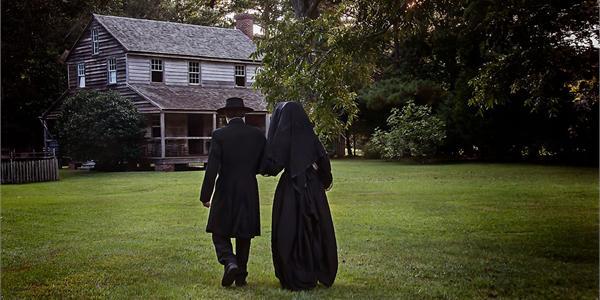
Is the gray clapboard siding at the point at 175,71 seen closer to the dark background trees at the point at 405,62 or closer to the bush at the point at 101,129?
the dark background trees at the point at 405,62

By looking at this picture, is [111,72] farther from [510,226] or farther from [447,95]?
[510,226]

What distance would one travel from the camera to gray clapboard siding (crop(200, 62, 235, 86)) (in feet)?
94.3

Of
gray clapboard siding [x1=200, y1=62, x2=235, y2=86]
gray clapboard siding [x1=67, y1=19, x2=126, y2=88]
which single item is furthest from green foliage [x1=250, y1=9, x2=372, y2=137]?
gray clapboard siding [x1=200, y1=62, x2=235, y2=86]

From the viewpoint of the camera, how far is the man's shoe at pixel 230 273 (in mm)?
5684

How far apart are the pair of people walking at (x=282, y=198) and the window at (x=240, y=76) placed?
79.7ft

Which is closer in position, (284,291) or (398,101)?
(284,291)

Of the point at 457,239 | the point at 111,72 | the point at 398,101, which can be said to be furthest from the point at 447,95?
the point at 457,239

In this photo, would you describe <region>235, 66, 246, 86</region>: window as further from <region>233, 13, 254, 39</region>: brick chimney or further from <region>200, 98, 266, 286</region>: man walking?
<region>200, 98, 266, 286</region>: man walking

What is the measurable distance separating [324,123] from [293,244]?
3315mm

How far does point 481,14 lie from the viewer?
919 cm

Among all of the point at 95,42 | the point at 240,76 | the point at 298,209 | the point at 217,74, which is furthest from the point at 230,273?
the point at 240,76

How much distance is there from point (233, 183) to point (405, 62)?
23434 millimetres

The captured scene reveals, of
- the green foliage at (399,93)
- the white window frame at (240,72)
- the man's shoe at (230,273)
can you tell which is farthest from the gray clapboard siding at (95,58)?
the man's shoe at (230,273)

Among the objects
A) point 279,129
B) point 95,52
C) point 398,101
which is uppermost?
point 95,52
